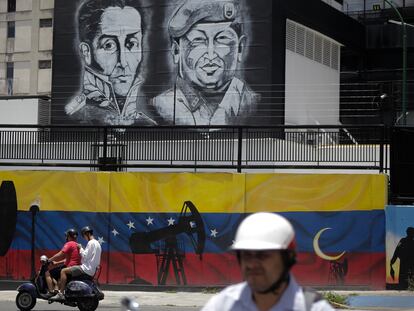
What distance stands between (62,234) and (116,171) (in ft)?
7.14

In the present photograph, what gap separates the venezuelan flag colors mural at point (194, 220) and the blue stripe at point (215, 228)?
0.08 ft

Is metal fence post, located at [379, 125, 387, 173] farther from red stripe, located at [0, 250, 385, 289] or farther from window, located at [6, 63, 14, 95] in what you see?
window, located at [6, 63, 14, 95]

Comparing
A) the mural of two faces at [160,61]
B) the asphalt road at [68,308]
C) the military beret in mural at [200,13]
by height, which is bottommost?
the asphalt road at [68,308]

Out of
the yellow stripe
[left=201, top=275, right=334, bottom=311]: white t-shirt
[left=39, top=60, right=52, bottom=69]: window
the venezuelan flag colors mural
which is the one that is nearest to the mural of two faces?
the yellow stripe

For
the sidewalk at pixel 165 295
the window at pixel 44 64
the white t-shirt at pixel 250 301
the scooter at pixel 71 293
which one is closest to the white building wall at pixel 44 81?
the window at pixel 44 64

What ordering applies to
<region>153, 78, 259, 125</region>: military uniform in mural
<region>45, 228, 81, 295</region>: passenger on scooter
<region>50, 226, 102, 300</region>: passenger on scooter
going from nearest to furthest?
<region>50, 226, 102, 300</region>: passenger on scooter, <region>45, 228, 81, 295</region>: passenger on scooter, <region>153, 78, 259, 125</region>: military uniform in mural

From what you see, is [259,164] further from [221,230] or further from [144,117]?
[144,117]

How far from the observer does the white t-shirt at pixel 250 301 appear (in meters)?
3.33

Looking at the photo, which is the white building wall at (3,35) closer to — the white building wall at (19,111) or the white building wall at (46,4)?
the white building wall at (46,4)

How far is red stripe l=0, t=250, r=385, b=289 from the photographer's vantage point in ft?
64.2

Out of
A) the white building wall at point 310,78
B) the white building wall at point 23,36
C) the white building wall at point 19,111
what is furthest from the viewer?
the white building wall at point 23,36

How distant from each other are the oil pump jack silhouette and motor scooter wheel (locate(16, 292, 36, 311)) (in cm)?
540

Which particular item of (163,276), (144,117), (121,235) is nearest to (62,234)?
(121,235)

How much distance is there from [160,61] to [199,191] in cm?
1724
